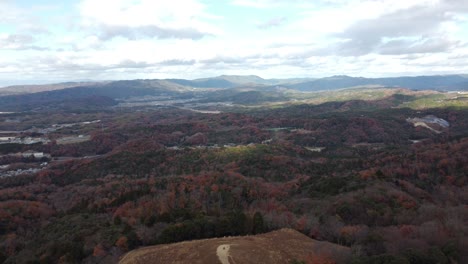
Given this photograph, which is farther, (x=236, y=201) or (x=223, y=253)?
(x=236, y=201)

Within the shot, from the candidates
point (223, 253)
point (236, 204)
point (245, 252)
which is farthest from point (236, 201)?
point (223, 253)

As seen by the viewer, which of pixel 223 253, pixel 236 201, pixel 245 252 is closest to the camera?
pixel 223 253

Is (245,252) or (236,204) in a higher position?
(245,252)

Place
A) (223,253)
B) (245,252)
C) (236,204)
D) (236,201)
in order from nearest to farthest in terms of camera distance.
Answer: (223,253), (245,252), (236,204), (236,201)

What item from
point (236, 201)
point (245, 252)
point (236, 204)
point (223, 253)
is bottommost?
point (236, 204)

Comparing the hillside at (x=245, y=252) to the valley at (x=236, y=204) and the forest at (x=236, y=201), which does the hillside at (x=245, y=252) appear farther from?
the forest at (x=236, y=201)

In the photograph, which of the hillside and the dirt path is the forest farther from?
the dirt path

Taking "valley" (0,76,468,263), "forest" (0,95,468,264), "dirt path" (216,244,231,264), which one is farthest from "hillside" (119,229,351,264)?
"forest" (0,95,468,264)

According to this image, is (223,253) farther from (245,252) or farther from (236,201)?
(236,201)
